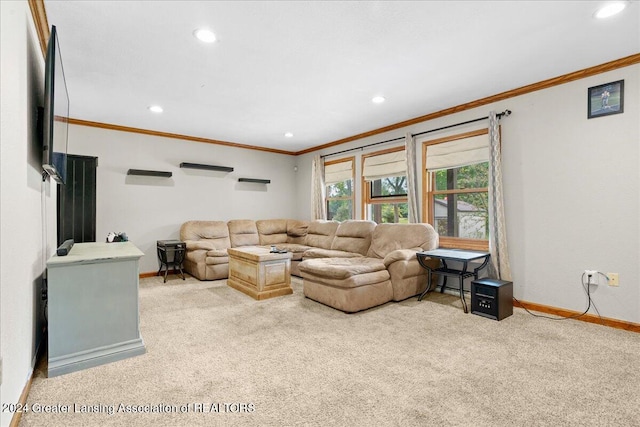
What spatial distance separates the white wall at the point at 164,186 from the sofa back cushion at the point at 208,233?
0.85 ft

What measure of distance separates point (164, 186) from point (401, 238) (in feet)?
13.8

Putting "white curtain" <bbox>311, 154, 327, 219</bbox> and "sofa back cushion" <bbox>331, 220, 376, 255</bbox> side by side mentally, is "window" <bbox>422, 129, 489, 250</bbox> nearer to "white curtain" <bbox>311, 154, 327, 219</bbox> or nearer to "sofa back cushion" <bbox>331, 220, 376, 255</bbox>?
"sofa back cushion" <bbox>331, 220, 376, 255</bbox>

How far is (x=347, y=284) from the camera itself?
3348mm

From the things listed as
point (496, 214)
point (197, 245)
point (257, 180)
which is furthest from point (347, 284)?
point (257, 180)

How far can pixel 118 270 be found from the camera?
2338 millimetres

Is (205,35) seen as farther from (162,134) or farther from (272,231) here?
(272,231)

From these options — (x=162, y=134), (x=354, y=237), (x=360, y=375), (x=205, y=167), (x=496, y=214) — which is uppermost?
(x=162, y=134)

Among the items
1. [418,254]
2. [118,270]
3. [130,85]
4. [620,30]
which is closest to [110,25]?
[130,85]

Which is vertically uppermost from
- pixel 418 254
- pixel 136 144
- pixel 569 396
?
pixel 136 144

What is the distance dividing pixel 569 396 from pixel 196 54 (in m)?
3.75

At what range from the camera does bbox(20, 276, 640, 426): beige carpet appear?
1674mm

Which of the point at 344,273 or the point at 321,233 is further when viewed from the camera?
the point at 321,233

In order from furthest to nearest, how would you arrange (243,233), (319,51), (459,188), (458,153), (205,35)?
(243,233) < (459,188) < (458,153) < (319,51) < (205,35)

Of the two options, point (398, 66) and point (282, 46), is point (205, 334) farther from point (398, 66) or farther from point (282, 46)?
point (398, 66)
